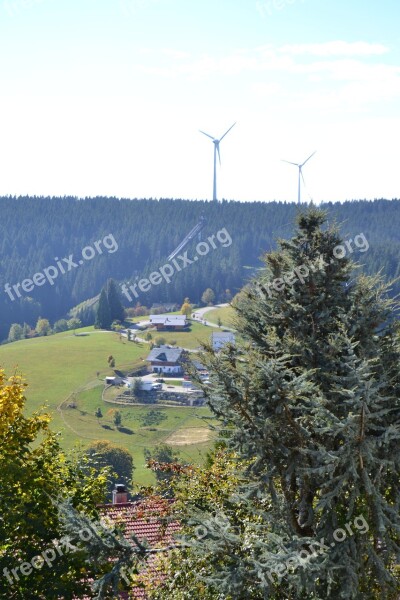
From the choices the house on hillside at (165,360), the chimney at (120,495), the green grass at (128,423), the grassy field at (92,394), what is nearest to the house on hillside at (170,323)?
the grassy field at (92,394)

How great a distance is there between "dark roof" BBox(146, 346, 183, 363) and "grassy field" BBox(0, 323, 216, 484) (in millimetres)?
2968

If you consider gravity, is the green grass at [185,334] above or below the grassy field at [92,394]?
above

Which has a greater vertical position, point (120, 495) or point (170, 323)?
point (120, 495)

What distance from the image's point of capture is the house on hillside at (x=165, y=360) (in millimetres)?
162875

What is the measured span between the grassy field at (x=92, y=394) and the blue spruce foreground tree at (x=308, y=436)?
79.6m

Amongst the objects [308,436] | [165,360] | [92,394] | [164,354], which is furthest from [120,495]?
[164,354]

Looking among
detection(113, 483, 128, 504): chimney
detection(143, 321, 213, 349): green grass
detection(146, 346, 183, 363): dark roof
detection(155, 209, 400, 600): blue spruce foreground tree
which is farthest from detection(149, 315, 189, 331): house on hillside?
detection(155, 209, 400, 600): blue spruce foreground tree

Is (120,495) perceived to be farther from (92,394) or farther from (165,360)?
(165,360)

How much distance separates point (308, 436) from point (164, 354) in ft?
499

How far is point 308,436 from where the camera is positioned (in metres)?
14.8

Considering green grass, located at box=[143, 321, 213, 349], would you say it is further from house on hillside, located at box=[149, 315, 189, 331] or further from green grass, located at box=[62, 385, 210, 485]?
green grass, located at box=[62, 385, 210, 485]

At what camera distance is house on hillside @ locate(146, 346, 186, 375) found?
163 metres

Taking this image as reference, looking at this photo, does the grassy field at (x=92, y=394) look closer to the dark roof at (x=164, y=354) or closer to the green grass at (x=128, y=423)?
Result: the green grass at (x=128, y=423)

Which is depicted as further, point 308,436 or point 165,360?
point 165,360
